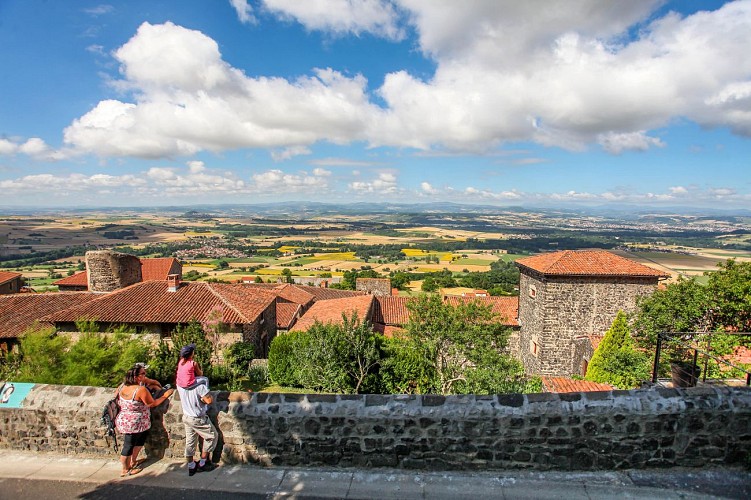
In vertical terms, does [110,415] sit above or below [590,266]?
above

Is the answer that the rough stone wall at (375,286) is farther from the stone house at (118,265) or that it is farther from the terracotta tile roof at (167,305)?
the stone house at (118,265)

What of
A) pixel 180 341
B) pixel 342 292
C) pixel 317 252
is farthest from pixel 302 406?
pixel 317 252

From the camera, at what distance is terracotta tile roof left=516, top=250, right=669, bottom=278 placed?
2002 centimetres

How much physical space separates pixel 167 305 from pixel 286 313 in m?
8.13

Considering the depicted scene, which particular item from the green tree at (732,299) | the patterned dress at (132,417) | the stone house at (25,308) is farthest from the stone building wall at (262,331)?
the green tree at (732,299)

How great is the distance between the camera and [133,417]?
4.92m

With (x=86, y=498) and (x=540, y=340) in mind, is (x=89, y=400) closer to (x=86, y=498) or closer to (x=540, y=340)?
(x=86, y=498)

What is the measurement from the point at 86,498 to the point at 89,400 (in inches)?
50.0

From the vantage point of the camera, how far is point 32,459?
5246 millimetres

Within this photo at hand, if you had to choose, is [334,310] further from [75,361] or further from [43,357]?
[43,357]

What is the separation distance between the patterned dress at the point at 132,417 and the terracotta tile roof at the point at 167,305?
47.4 feet

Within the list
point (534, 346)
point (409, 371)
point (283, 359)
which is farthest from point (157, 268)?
point (534, 346)

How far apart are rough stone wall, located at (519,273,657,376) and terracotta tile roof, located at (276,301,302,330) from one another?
14.9m

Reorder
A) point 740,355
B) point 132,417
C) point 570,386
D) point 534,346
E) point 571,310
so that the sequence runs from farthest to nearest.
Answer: point 534,346 → point 571,310 → point 740,355 → point 570,386 → point 132,417
